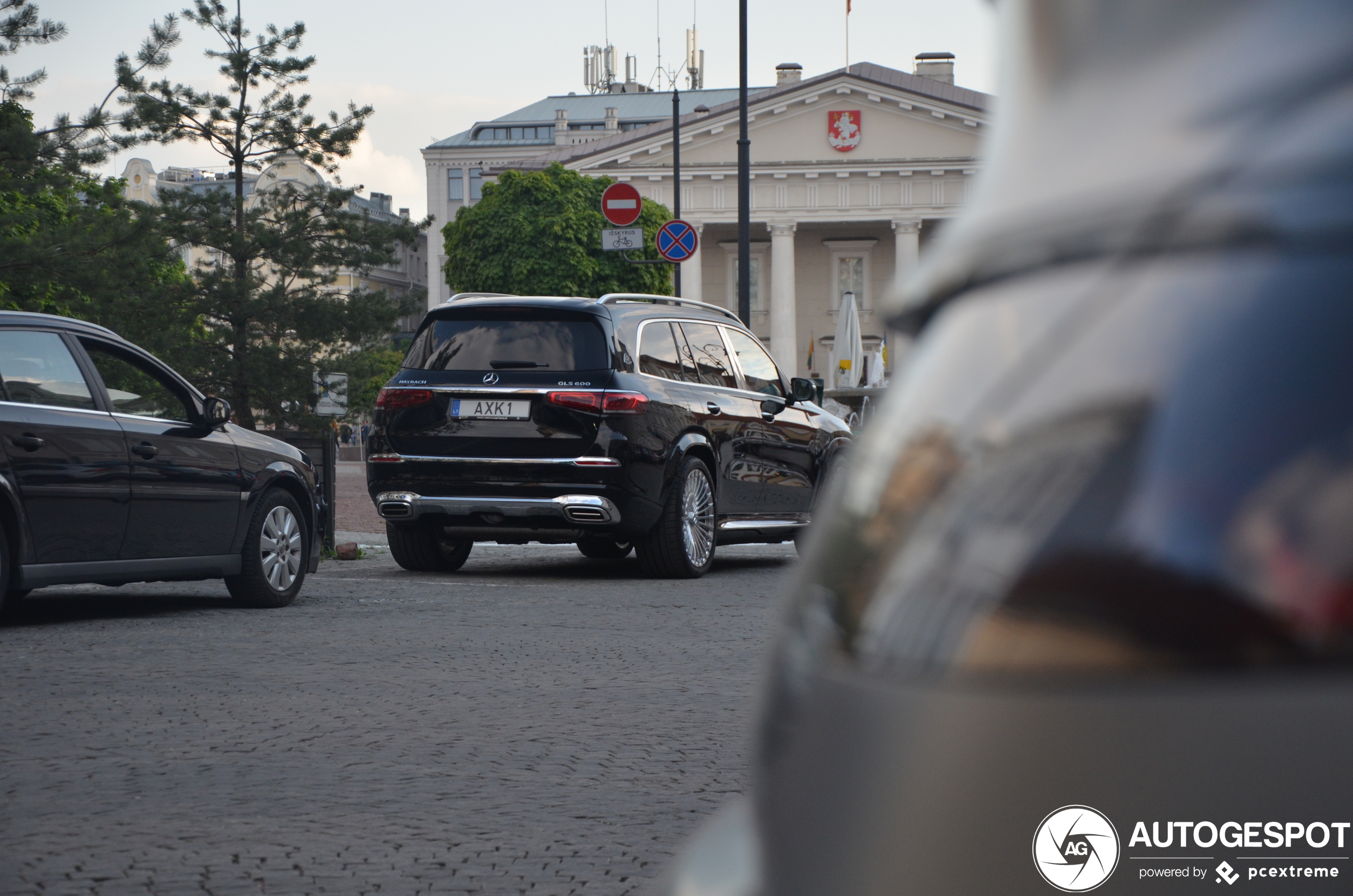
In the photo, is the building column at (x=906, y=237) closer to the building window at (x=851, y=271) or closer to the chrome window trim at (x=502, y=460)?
the building window at (x=851, y=271)

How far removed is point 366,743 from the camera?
16.9 ft

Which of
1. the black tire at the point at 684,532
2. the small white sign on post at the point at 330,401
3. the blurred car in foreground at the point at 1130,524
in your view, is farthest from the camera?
the small white sign on post at the point at 330,401

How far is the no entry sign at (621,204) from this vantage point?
2373cm

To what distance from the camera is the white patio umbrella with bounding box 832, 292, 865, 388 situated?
26844 mm

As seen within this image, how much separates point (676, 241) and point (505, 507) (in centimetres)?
1281

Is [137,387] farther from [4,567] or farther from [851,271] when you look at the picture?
[851,271]

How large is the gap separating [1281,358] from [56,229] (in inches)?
931

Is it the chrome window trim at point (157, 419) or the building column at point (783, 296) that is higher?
the building column at point (783, 296)

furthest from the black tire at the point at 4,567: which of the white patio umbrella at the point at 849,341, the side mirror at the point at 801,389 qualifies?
the white patio umbrella at the point at 849,341

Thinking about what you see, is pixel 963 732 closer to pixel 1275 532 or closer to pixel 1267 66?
pixel 1275 532

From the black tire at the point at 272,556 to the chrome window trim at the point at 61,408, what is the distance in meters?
1.18

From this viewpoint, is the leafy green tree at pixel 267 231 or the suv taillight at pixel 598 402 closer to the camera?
the suv taillight at pixel 598 402

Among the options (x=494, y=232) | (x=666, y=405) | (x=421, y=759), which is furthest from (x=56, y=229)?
(x=494, y=232)

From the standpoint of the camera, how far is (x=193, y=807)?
4230 millimetres
